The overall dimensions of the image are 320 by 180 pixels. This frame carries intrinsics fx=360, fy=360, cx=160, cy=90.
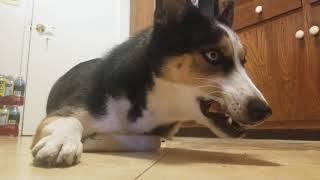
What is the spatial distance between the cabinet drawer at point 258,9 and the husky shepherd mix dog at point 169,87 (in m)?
1.29

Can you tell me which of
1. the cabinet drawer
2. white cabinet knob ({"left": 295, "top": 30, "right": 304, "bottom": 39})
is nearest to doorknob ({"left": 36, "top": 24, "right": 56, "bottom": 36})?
the cabinet drawer

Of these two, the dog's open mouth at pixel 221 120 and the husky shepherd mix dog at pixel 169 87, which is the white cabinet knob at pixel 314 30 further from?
the dog's open mouth at pixel 221 120

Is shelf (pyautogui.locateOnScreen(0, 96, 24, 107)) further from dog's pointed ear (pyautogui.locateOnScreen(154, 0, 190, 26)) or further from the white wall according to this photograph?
dog's pointed ear (pyautogui.locateOnScreen(154, 0, 190, 26))

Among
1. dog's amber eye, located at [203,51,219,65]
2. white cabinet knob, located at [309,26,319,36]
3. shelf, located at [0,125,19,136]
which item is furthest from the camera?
shelf, located at [0,125,19,136]

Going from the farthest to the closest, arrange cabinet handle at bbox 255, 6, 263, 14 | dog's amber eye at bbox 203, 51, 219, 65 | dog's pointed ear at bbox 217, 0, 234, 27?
cabinet handle at bbox 255, 6, 263, 14 < dog's pointed ear at bbox 217, 0, 234, 27 < dog's amber eye at bbox 203, 51, 219, 65

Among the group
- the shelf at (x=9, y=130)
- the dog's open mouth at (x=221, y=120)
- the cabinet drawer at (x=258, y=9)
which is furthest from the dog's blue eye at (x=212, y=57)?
the shelf at (x=9, y=130)

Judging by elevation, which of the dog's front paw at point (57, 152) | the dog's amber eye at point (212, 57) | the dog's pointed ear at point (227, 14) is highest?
the dog's pointed ear at point (227, 14)

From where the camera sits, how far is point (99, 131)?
1.45m

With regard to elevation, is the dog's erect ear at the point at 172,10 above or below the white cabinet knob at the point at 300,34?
below

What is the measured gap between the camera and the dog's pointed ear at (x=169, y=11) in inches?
53.0

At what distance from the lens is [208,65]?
1.28 meters

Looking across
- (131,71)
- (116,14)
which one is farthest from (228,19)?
(116,14)

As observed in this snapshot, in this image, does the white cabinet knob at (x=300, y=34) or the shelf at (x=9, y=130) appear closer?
the white cabinet knob at (x=300, y=34)

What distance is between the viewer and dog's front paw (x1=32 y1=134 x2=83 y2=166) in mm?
936
